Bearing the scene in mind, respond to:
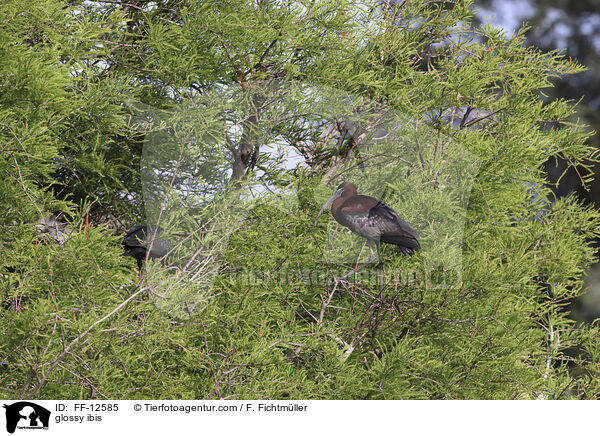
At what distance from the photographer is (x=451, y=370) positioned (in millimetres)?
954

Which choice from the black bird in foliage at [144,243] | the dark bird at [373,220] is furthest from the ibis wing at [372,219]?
the black bird in foliage at [144,243]

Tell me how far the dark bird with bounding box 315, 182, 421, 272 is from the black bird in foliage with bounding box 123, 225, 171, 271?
0.25 meters

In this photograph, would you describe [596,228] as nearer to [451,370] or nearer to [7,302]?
[451,370]

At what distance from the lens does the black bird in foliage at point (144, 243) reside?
2.87ft

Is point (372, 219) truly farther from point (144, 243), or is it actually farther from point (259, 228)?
point (144, 243)

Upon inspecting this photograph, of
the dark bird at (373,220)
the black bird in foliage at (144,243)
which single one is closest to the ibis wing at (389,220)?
the dark bird at (373,220)
